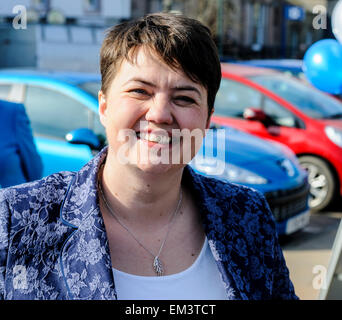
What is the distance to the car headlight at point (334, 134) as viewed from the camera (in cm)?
570

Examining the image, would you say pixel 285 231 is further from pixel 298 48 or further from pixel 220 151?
pixel 298 48

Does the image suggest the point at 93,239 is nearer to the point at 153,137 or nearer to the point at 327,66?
the point at 153,137

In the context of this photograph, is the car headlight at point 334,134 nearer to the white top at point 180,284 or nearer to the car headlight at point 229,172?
the car headlight at point 229,172

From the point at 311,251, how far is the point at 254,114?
165 centimetres

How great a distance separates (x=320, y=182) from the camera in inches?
229

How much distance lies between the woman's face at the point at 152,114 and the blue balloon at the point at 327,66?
1089 millimetres

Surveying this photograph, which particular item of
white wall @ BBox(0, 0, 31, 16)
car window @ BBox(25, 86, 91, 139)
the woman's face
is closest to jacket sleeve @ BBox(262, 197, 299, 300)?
the woman's face

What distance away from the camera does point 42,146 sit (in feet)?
13.9

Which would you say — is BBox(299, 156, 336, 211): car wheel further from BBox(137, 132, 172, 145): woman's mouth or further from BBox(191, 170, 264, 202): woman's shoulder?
BBox(137, 132, 172, 145): woman's mouth

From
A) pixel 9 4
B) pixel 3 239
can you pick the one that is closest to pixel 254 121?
pixel 3 239

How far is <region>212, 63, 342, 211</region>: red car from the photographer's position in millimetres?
5719

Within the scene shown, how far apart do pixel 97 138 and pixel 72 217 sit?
2.45 m

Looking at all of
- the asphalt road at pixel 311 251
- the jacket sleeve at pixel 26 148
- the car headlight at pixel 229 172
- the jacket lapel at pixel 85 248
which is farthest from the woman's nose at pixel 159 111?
the car headlight at pixel 229 172

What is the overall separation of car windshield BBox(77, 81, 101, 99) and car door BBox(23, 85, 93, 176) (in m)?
0.14
